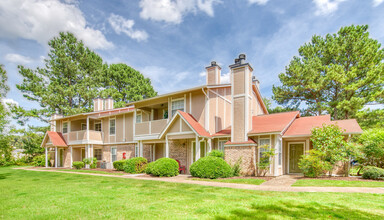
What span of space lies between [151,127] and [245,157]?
28.0 feet

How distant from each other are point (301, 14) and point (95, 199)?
1489cm

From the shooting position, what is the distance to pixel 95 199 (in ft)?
23.5

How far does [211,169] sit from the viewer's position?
12.8 m

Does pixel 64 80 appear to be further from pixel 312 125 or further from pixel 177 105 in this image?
pixel 312 125

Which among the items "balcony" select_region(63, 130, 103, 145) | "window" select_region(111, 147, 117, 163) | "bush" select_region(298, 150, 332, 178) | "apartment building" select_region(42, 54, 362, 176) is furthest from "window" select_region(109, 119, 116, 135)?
"bush" select_region(298, 150, 332, 178)

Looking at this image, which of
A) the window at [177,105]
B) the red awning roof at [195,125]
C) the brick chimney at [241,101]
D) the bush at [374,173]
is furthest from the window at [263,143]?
the window at [177,105]

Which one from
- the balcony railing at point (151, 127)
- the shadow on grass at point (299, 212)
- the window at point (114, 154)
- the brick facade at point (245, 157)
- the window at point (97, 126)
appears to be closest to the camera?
the shadow on grass at point (299, 212)

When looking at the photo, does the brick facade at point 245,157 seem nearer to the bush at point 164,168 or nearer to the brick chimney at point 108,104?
the bush at point 164,168

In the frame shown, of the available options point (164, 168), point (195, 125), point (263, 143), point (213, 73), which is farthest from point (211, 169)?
point (213, 73)

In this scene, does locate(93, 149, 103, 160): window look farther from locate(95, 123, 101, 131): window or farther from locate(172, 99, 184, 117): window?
locate(172, 99, 184, 117): window

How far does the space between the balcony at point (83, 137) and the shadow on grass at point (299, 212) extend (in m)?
21.3

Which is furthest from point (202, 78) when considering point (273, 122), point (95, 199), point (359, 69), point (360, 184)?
point (95, 199)

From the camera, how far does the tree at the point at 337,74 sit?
21406mm

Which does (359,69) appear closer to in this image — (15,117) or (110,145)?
(110,145)
